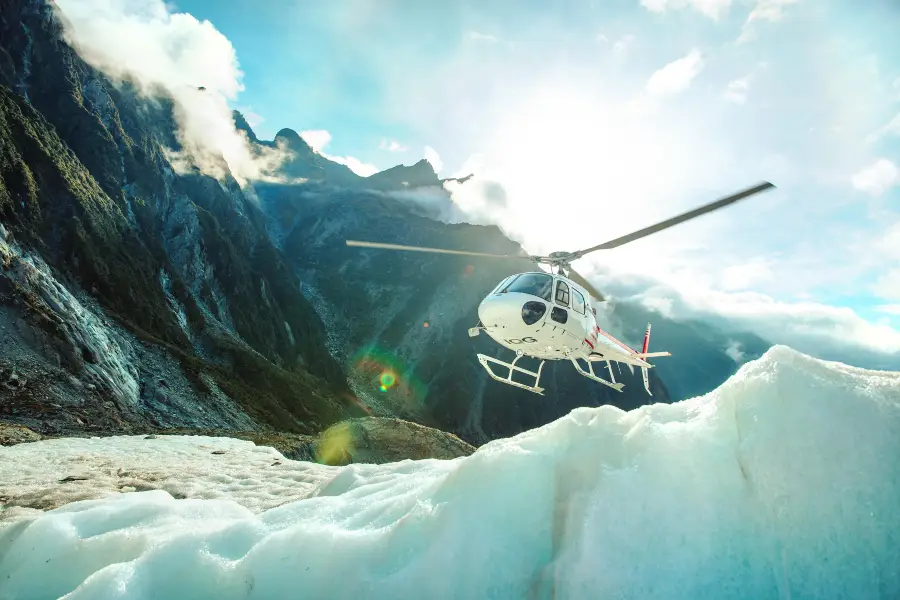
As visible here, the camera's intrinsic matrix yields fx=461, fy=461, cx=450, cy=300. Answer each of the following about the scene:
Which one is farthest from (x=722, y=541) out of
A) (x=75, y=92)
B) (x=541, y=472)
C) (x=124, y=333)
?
(x=75, y=92)

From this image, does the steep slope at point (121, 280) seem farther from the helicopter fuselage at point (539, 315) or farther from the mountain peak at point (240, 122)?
the mountain peak at point (240, 122)

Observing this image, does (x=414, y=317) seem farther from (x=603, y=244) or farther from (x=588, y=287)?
(x=603, y=244)

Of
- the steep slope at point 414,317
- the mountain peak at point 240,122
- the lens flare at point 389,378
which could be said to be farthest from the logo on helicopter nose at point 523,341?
the mountain peak at point 240,122

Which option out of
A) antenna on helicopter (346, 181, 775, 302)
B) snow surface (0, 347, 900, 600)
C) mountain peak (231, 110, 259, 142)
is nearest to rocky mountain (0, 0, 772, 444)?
antenna on helicopter (346, 181, 775, 302)

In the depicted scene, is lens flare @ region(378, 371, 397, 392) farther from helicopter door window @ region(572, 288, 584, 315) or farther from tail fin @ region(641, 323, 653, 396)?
helicopter door window @ region(572, 288, 584, 315)

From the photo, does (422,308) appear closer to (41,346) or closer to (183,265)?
(183,265)

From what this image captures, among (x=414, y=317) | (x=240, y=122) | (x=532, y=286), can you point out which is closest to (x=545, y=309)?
(x=532, y=286)
